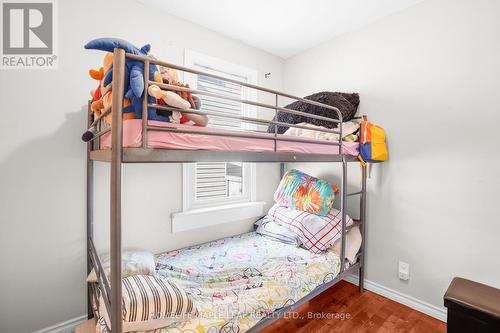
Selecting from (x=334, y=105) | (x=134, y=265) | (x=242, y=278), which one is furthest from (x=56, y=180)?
(x=334, y=105)

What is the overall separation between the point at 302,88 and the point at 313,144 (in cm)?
137

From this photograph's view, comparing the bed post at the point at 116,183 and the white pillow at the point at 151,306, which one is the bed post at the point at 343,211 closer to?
the white pillow at the point at 151,306

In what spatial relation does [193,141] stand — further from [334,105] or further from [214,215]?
[334,105]

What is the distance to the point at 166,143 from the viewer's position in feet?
3.46

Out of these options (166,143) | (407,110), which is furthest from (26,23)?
(407,110)

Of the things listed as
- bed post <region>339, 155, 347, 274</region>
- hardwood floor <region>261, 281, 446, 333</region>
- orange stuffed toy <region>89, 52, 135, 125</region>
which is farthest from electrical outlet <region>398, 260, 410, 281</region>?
orange stuffed toy <region>89, 52, 135, 125</region>

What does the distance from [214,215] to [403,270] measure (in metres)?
1.76

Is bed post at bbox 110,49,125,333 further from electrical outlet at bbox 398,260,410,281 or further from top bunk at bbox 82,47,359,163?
electrical outlet at bbox 398,260,410,281

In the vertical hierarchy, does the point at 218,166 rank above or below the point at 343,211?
above

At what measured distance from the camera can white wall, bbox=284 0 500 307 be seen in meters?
1.71

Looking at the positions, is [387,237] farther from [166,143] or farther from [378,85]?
[166,143]

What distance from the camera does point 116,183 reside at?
954 mm

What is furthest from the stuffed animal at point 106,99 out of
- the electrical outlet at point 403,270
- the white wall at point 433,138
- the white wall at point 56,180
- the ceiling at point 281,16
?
the electrical outlet at point 403,270

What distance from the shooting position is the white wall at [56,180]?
153 centimetres
